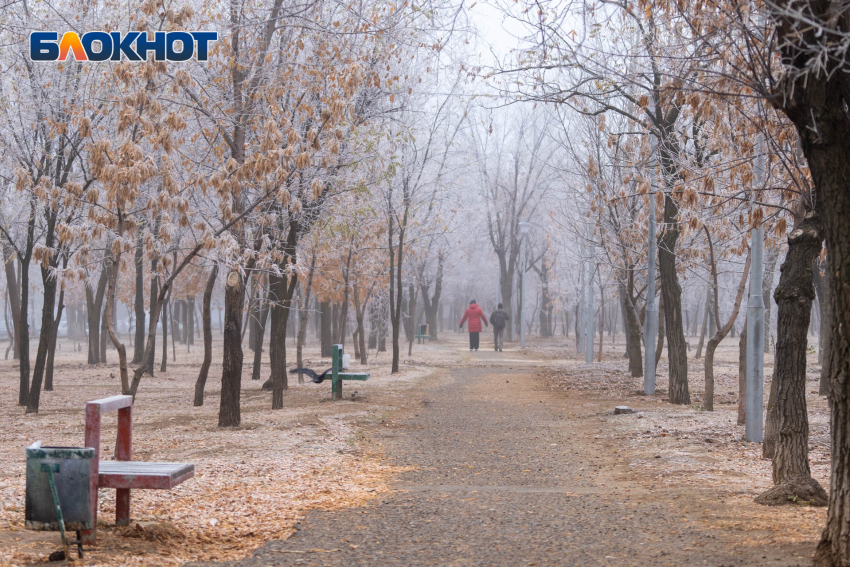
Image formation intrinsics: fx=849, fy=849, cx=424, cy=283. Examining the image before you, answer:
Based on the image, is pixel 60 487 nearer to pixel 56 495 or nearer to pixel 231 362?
pixel 56 495

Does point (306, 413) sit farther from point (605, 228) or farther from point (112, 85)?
point (605, 228)

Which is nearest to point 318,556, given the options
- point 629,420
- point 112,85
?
point 629,420

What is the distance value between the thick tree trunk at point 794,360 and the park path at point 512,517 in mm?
693

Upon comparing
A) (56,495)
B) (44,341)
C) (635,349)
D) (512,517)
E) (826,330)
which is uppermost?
(826,330)

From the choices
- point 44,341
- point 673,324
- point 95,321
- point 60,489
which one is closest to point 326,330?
point 95,321

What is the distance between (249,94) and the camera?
12062 millimetres

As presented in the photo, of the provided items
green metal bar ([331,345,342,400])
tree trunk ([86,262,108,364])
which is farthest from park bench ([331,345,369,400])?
tree trunk ([86,262,108,364])

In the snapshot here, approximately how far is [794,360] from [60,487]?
5537 millimetres

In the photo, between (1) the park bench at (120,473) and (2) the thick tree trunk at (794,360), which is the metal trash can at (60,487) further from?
(2) the thick tree trunk at (794,360)

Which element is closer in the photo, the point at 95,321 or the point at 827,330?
the point at 827,330

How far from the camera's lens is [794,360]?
693 cm

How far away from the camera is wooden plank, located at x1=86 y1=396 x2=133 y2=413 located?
5199mm

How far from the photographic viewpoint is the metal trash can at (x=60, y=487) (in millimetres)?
4875

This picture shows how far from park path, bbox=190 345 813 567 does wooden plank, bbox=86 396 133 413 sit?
129cm
